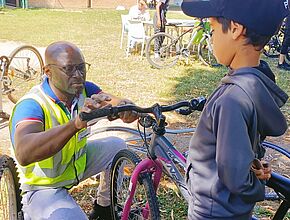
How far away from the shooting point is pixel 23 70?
20.0ft

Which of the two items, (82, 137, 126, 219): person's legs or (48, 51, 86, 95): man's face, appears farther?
(82, 137, 126, 219): person's legs

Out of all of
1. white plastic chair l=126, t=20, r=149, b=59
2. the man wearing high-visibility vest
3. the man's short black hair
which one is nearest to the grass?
white plastic chair l=126, t=20, r=149, b=59

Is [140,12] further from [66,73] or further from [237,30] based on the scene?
[237,30]

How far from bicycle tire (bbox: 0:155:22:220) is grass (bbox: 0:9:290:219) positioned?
336 cm

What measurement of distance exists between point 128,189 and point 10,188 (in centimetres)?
65

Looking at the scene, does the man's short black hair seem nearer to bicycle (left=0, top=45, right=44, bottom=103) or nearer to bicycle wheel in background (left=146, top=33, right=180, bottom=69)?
bicycle (left=0, top=45, right=44, bottom=103)

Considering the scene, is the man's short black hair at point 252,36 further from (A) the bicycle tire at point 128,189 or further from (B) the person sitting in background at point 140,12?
(B) the person sitting in background at point 140,12

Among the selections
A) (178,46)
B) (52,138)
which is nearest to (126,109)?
(52,138)

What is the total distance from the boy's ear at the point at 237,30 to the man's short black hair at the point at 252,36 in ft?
0.05

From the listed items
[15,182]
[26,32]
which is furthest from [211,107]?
[26,32]

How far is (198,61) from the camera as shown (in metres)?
9.27

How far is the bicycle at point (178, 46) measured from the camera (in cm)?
867

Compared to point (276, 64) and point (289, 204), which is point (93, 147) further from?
point (276, 64)

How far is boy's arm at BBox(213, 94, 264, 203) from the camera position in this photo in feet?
4.53
